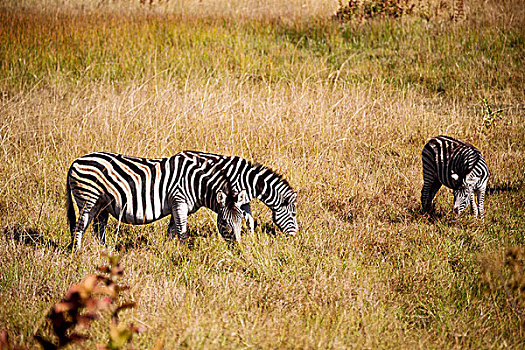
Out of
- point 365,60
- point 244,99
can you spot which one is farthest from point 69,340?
point 365,60

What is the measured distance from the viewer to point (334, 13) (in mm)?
12969

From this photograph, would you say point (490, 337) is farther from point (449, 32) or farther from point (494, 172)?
point (449, 32)

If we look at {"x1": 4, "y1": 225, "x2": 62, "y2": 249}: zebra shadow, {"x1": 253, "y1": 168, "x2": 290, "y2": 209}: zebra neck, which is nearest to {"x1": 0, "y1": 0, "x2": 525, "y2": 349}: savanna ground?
{"x1": 4, "y1": 225, "x2": 62, "y2": 249}: zebra shadow

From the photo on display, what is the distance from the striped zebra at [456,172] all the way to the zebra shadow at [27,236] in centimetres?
374

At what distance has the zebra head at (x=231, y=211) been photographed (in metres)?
4.01

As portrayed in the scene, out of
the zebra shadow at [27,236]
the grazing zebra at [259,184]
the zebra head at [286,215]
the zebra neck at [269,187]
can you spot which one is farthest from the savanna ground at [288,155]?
the zebra neck at [269,187]

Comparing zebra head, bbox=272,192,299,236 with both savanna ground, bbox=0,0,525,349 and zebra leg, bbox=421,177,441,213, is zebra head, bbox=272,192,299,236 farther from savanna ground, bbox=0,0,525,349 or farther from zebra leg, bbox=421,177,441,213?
zebra leg, bbox=421,177,441,213

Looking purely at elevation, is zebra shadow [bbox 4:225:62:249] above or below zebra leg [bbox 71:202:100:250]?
below

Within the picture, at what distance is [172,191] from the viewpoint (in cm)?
401

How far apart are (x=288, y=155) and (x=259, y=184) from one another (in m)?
2.33

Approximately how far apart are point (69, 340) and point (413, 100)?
8.10 meters

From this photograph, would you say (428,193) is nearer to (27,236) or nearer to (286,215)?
(286,215)

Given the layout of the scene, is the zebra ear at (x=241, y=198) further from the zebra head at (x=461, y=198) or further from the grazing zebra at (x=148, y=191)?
the zebra head at (x=461, y=198)

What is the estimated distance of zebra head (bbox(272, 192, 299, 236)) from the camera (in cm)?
424
